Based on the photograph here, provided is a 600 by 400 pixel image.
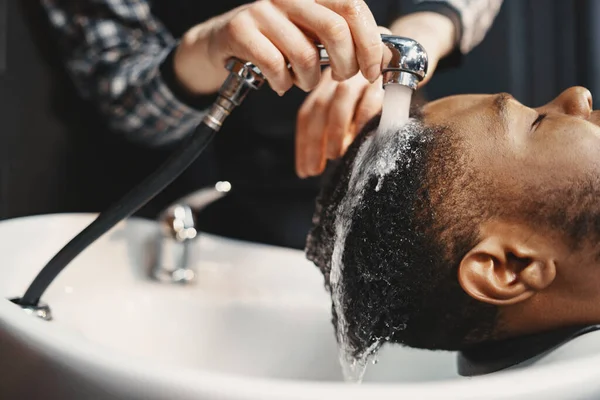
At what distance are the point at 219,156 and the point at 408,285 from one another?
19.6 inches

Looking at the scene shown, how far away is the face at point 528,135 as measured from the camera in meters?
0.48

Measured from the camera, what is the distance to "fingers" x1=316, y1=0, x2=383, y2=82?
50 cm

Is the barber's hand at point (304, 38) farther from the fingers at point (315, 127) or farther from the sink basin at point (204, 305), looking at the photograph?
the sink basin at point (204, 305)

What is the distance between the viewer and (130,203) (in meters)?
0.58

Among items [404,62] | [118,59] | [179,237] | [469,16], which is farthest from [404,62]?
[118,59]

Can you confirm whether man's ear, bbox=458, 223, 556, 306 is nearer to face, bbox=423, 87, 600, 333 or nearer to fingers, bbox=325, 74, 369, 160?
face, bbox=423, 87, 600, 333

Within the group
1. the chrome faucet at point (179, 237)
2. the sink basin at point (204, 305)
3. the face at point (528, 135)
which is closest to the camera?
the face at point (528, 135)

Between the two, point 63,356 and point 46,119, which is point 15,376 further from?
point 46,119

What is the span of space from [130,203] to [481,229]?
31 centimetres

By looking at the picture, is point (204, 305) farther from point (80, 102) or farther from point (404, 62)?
point (404, 62)

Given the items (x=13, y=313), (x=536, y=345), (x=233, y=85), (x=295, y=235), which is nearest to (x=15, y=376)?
(x=13, y=313)

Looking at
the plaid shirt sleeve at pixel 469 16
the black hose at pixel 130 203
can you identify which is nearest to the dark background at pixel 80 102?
the plaid shirt sleeve at pixel 469 16

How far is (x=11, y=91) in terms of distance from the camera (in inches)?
34.5

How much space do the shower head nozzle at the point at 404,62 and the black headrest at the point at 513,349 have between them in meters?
0.23
